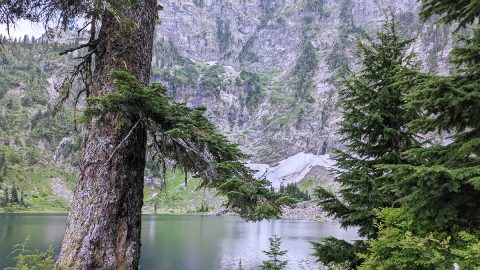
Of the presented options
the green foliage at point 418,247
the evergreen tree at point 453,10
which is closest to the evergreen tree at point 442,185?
the green foliage at point 418,247

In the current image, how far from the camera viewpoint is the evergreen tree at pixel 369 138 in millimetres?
11703

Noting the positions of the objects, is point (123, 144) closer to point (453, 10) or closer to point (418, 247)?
point (418, 247)

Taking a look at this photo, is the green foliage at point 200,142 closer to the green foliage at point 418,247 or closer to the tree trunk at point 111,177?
the tree trunk at point 111,177

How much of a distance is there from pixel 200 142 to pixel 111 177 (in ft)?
4.72

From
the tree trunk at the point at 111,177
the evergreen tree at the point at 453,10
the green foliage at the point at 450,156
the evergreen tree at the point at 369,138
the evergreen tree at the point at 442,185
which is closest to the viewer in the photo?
the tree trunk at the point at 111,177

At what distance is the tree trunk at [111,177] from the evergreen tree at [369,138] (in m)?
7.85

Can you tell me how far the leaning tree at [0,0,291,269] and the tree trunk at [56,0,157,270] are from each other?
1 centimetres

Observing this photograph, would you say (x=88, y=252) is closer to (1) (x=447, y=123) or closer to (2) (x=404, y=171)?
(2) (x=404, y=171)

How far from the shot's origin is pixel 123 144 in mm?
5777

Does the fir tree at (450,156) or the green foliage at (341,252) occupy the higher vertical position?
the fir tree at (450,156)

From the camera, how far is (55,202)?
194375mm

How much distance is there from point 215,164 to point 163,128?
1002 millimetres

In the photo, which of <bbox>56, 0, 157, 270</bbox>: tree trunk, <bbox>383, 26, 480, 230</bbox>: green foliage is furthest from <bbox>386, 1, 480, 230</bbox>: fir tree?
<bbox>56, 0, 157, 270</bbox>: tree trunk

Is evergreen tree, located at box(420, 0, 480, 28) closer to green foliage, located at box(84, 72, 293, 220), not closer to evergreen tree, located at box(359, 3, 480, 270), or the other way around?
evergreen tree, located at box(359, 3, 480, 270)
